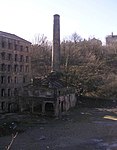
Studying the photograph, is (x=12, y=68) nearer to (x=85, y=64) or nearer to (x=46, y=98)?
(x=46, y=98)

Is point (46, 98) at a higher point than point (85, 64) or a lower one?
lower

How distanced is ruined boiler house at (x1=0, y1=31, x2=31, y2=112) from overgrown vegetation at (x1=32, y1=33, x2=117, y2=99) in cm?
892

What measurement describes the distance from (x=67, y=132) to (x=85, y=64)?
43306 millimetres

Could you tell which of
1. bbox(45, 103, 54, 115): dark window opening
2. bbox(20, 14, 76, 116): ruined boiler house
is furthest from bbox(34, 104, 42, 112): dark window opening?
bbox(45, 103, 54, 115): dark window opening

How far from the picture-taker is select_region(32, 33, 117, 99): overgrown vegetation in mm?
57875

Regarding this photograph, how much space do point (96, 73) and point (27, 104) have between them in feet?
86.1

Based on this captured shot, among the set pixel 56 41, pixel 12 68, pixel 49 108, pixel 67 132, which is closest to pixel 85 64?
pixel 56 41

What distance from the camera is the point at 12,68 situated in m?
51.4

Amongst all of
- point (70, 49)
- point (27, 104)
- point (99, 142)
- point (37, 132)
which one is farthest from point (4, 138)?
point (70, 49)

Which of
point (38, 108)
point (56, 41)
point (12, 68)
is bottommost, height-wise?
point (38, 108)

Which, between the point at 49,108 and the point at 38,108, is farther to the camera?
the point at 38,108

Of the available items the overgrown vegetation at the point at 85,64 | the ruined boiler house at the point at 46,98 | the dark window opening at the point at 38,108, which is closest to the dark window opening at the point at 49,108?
the ruined boiler house at the point at 46,98

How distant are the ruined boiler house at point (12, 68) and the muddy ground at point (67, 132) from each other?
7927 mm

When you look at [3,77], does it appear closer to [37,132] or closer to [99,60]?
→ [37,132]
